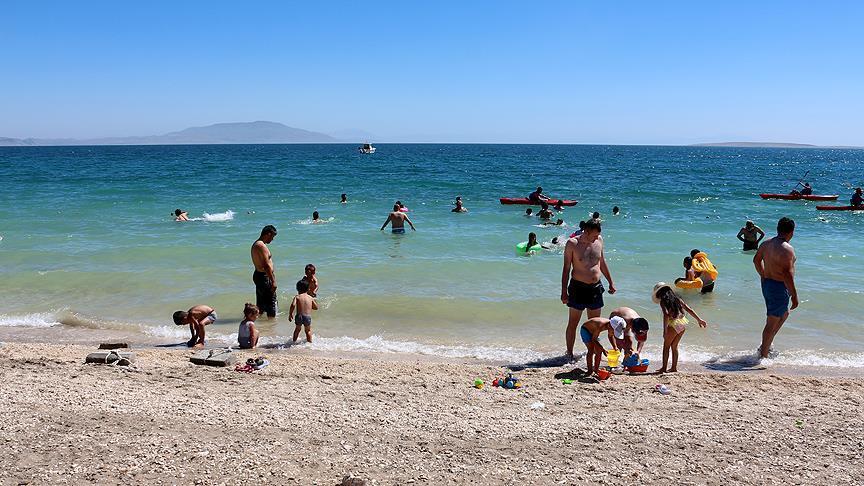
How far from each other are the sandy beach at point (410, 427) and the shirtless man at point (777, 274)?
82 cm

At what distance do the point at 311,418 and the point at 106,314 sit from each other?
19.8 feet

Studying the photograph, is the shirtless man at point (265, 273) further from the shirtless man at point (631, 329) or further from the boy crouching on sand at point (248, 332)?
the shirtless man at point (631, 329)

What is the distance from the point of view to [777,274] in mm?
7473

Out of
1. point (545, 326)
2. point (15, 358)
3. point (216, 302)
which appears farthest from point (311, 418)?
point (216, 302)

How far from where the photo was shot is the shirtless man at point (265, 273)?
9227 millimetres

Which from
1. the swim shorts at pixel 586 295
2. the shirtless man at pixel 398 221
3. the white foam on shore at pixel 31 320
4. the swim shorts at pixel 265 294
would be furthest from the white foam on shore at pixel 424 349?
the shirtless man at pixel 398 221

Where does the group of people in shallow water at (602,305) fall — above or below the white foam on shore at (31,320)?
above

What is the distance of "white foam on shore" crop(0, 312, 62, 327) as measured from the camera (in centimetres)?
941

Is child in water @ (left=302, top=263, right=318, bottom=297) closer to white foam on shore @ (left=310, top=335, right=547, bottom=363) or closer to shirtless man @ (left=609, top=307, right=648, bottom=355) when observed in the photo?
white foam on shore @ (left=310, top=335, right=547, bottom=363)

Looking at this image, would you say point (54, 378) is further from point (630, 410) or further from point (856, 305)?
point (856, 305)

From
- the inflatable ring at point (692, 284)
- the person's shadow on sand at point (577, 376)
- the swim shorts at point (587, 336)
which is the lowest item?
the person's shadow on sand at point (577, 376)

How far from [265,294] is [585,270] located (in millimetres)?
4793

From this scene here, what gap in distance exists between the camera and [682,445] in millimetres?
5043

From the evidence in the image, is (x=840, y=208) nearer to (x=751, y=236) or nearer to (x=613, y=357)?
(x=751, y=236)
